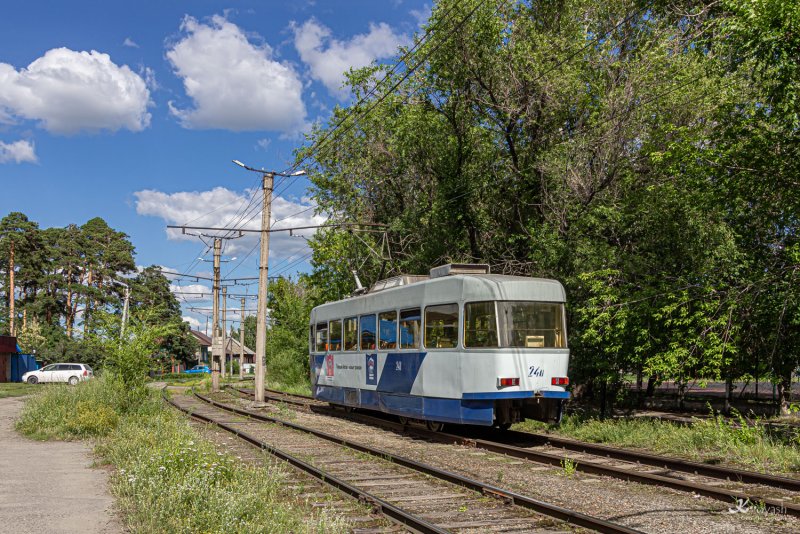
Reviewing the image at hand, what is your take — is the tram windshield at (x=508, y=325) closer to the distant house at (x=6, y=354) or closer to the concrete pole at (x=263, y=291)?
the concrete pole at (x=263, y=291)

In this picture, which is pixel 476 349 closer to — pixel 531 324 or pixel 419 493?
pixel 531 324

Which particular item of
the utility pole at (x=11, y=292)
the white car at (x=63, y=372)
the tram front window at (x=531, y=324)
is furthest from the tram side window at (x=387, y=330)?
the utility pole at (x=11, y=292)

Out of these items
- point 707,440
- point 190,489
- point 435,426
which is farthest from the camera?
point 435,426

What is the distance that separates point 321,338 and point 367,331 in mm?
4345

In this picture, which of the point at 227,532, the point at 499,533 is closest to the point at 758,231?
the point at 499,533

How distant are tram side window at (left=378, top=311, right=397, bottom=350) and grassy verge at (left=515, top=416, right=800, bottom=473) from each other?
4.28m

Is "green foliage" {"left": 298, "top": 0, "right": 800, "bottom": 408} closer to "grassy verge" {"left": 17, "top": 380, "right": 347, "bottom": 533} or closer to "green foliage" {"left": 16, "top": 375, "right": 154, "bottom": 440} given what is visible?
"grassy verge" {"left": 17, "top": 380, "right": 347, "bottom": 533}

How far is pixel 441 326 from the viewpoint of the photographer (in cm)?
1476

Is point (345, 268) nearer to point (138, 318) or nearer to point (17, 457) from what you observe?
point (138, 318)

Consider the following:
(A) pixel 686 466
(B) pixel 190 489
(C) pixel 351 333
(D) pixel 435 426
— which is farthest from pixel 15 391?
(A) pixel 686 466

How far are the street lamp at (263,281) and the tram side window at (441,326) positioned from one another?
11.9 meters

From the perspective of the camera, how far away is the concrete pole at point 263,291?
85.3 ft

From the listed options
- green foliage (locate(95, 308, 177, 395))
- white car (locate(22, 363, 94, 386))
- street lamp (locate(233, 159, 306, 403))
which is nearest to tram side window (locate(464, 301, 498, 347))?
green foliage (locate(95, 308, 177, 395))

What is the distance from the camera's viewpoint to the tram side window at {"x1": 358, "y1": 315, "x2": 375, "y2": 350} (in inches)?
705
